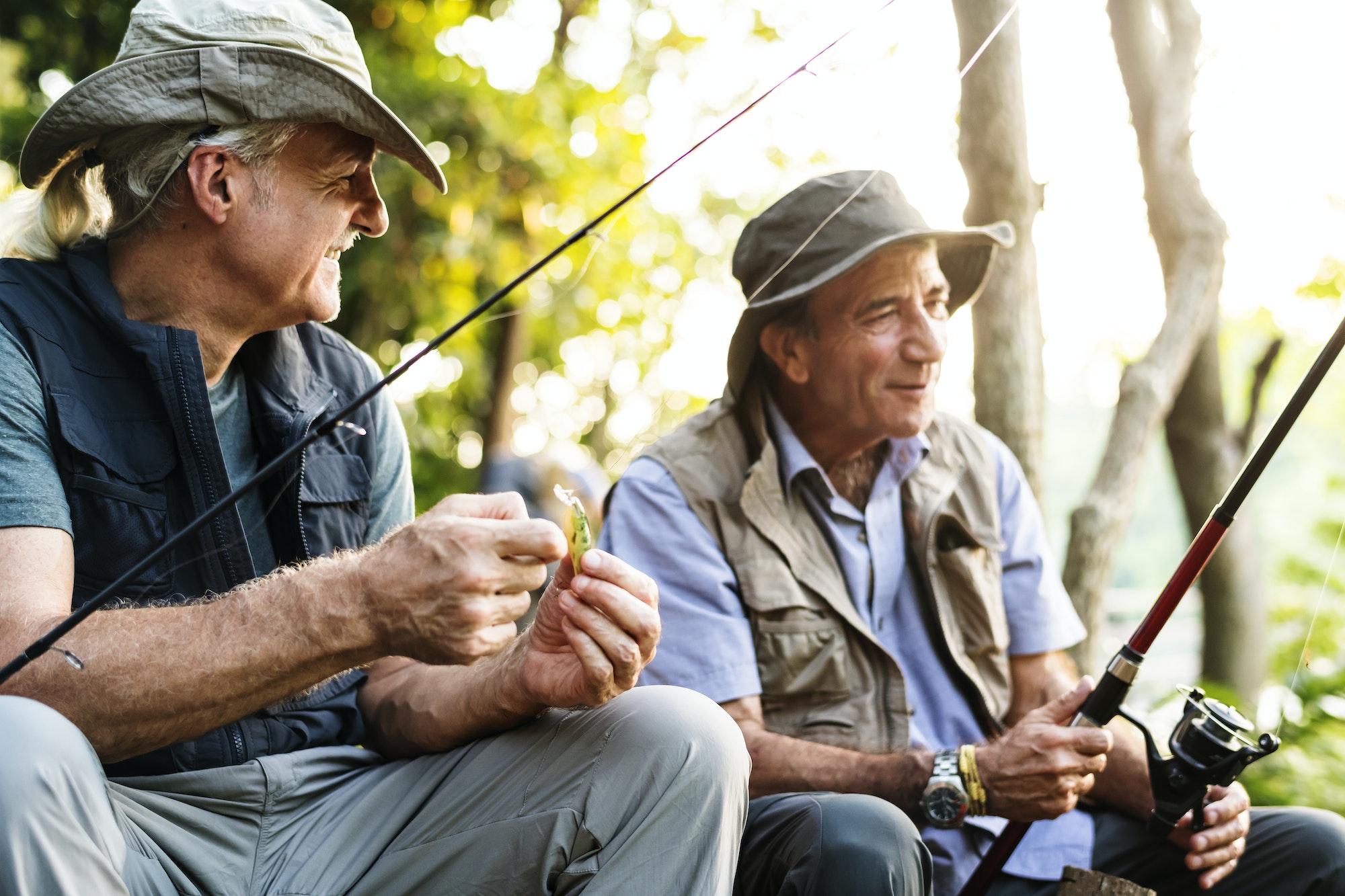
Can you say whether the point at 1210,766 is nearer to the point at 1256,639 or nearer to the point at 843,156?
the point at 843,156

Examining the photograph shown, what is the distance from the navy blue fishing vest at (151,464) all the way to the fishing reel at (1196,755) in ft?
5.34

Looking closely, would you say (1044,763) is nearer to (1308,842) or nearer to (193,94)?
(1308,842)

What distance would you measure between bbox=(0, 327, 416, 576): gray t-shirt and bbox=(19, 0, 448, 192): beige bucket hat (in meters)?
0.48

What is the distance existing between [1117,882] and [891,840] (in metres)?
0.62

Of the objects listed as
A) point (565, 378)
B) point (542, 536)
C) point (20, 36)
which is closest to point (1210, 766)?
point (542, 536)

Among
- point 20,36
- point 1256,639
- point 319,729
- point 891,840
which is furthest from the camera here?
point 20,36

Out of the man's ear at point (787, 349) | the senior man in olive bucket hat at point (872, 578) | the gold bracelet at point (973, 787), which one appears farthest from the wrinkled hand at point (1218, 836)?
the man's ear at point (787, 349)

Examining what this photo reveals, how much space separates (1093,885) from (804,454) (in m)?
1.12

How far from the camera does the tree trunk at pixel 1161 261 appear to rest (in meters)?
3.58

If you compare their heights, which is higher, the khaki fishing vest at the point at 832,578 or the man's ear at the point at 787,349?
the man's ear at the point at 787,349

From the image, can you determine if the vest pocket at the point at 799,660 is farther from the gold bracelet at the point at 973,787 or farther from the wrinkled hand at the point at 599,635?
the wrinkled hand at the point at 599,635

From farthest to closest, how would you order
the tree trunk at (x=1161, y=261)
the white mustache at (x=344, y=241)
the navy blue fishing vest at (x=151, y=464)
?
the tree trunk at (x=1161, y=261), the white mustache at (x=344, y=241), the navy blue fishing vest at (x=151, y=464)

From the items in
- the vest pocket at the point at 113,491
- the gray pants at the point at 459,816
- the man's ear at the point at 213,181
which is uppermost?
the man's ear at the point at 213,181

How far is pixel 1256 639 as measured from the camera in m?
5.00
